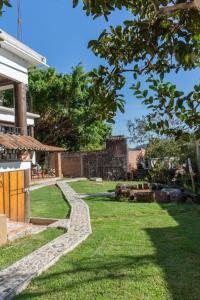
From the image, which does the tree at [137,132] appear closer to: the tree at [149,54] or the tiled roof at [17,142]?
the tiled roof at [17,142]

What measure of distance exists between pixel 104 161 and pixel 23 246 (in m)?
20.7

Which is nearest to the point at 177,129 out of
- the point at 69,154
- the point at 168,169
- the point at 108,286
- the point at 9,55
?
the point at 108,286

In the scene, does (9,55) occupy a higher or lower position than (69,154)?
higher

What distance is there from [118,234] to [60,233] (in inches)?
67.6

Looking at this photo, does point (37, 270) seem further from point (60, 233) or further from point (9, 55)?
point (9, 55)

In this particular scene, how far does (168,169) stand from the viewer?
915 inches

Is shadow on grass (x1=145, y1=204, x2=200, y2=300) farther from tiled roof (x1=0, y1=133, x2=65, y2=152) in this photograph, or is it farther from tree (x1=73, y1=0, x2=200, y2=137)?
tiled roof (x1=0, y1=133, x2=65, y2=152)

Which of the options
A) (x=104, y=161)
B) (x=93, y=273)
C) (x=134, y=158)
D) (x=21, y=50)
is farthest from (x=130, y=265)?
(x=134, y=158)

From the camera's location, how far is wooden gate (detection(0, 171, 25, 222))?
10.1m

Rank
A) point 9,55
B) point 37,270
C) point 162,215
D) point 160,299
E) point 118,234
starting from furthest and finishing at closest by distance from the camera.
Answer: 1. point 162,215
2. point 9,55
3. point 118,234
4. point 37,270
5. point 160,299

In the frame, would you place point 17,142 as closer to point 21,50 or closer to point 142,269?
point 21,50

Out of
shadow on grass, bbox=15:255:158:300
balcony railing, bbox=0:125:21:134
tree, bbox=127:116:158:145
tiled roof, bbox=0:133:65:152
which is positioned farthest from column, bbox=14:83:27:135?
tree, bbox=127:116:158:145

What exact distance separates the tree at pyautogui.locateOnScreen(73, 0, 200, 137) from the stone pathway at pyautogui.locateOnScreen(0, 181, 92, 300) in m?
3.75

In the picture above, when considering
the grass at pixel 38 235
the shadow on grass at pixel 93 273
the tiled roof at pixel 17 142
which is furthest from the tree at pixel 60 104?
the shadow on grass at pixel 93 273
